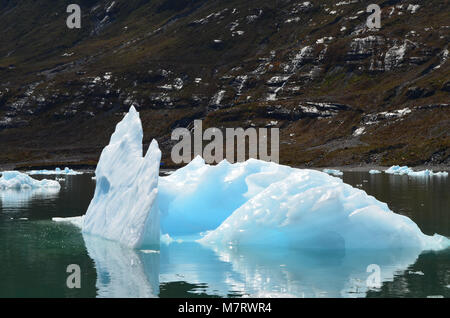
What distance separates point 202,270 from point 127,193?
9.23 m

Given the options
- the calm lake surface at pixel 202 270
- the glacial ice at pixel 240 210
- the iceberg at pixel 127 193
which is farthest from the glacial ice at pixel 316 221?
the iceberg at pixel 127 193

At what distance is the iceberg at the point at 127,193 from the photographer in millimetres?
32506

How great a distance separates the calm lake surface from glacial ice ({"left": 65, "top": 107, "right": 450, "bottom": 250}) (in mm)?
1044

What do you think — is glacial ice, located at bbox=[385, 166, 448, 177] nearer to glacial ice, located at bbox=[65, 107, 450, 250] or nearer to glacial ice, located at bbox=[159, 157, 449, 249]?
glacial ice, located at bbox=[65, 107, 450, 250]

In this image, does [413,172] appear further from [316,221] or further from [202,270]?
[202,270]

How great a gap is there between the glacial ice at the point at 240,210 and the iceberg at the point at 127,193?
0.18ft

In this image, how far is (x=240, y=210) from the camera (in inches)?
1319

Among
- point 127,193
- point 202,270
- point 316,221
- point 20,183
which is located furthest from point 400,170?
point 202,270

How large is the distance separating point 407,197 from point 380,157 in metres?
111

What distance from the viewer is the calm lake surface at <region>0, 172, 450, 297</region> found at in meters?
23.6

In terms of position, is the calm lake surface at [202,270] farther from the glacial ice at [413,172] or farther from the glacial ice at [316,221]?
the glacial ice at [413,172]
